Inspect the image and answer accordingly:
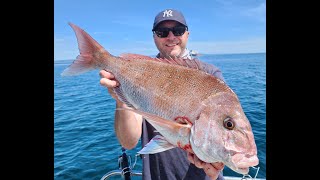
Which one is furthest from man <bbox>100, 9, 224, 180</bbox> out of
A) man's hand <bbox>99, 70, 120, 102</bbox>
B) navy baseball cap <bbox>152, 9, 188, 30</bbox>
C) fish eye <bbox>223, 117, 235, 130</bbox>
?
fish eye <bbox>223, 117, 235, 130</bbox>

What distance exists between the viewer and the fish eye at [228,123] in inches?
68.9

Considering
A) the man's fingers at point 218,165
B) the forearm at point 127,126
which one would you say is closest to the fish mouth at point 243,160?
the man's fingers at point 218,165

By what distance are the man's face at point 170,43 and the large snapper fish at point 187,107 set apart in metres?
0.79

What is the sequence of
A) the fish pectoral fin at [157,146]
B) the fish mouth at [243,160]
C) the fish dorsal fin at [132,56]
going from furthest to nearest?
the fish dorsal fin at [132,56]
the fish pectoral fin at [157,146]
the fish mouth at [243,160]

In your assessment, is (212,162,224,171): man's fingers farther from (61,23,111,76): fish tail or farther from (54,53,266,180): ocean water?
(54,53,266,180): ocean water

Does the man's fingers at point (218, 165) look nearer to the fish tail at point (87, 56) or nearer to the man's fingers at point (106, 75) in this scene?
the man's fingers at point (106, 75)

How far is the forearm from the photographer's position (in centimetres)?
271

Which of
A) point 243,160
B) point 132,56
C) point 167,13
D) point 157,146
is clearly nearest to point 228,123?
point 243,160

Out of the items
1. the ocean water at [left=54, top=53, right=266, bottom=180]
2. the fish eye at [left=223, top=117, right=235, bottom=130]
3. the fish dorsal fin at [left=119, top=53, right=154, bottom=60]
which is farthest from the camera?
the ocean water at [left=54, top=53, right=266, bottom=180]

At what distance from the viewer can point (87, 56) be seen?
252cm

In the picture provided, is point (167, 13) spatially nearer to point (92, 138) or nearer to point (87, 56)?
point (87, 56)

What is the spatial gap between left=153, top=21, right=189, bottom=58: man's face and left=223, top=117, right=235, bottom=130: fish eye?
1453 millimetres

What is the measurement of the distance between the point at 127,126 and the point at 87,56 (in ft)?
2.85
